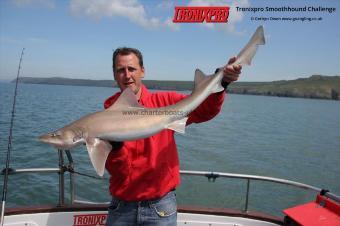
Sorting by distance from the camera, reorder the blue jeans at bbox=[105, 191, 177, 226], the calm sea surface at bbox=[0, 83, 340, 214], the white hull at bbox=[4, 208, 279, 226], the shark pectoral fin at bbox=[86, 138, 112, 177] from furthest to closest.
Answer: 1. the calm sea surface at bbox=[0, 83, 340, 214]
2. the white hull at bbox=[4, 208, 279, 226]
3. the blue jeans at bbox=[105, 191, 177, 226]
4. the shark pectoral fin at bbox=[86, 138, 112, 177]

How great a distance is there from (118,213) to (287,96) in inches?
7914

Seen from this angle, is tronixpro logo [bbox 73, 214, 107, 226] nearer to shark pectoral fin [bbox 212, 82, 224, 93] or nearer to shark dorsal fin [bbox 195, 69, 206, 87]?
shark dorsal fin [bbox 195, 69, 206, 87]

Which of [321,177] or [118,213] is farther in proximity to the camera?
[321,177]

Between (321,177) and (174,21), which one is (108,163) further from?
(321,177)

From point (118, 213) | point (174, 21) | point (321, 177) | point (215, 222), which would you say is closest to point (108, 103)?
point (118, 213)

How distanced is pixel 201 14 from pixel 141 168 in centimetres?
656

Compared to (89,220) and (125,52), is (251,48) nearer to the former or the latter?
(125,52)

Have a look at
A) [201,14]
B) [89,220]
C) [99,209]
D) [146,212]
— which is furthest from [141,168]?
[201,14]

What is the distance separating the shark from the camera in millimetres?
3357

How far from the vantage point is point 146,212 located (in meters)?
3.66

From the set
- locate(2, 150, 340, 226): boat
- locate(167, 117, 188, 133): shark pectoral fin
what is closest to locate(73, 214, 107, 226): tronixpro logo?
locate(2, 150, 340, 226): boat

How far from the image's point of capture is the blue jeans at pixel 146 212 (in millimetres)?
3662

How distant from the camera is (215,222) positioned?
18.1 feet

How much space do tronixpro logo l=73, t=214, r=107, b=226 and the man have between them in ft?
5.19
